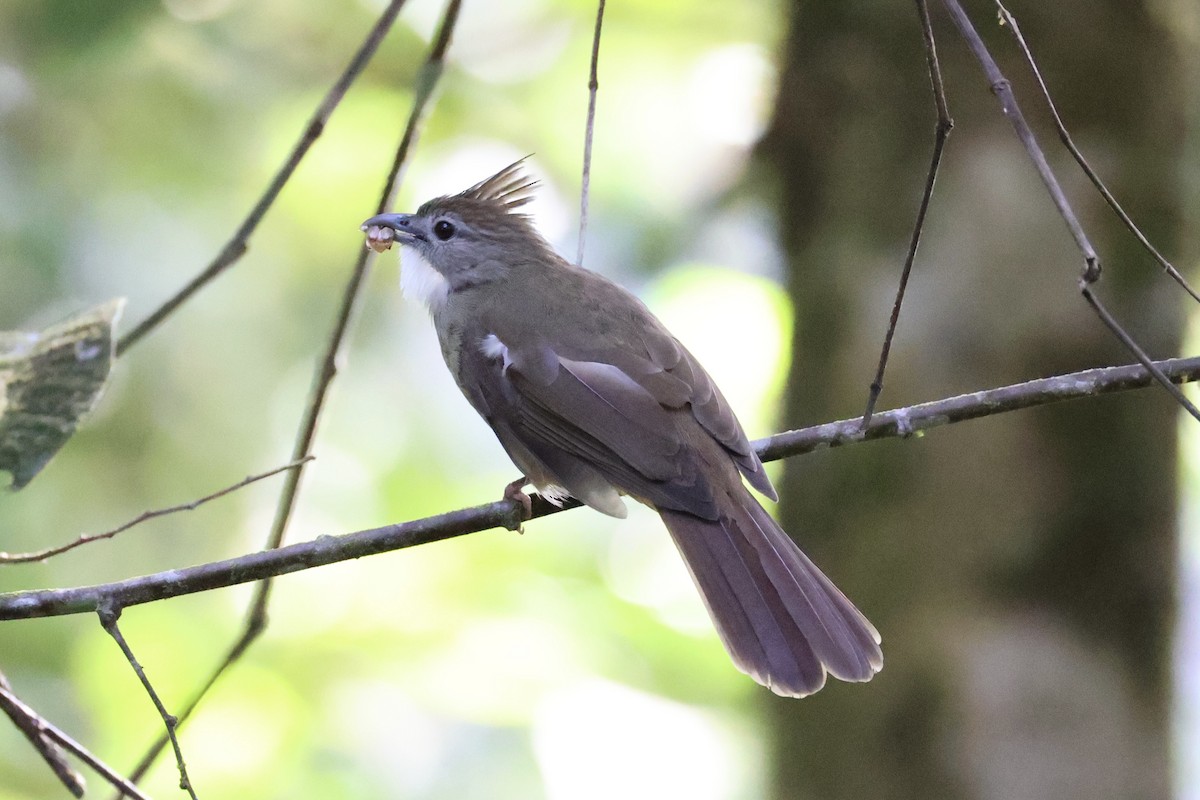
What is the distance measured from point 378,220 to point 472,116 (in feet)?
5.83

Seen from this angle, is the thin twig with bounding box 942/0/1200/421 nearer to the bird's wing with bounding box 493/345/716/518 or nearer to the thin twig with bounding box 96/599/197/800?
the bird's wing with bounding box 493/345/716/518

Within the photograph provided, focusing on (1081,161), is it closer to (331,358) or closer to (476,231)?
(331,358)

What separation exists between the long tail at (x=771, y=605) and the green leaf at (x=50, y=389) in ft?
4.69

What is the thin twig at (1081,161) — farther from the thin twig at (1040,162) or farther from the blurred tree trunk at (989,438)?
the blurred tree trunk at (989,438)

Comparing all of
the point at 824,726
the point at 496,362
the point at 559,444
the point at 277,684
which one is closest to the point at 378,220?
the point at 496,362

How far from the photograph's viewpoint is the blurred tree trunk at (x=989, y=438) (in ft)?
11.7

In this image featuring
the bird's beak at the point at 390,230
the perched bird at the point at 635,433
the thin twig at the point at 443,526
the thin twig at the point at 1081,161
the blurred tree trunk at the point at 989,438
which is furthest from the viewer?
the bird's beak at the point at 390,230

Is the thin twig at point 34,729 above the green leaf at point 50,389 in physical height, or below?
below

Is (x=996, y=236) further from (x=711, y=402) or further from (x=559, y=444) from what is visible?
(x=559, y=444)

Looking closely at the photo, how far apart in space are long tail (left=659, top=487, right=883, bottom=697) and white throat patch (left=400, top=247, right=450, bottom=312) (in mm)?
1390

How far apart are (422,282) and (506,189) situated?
496mm

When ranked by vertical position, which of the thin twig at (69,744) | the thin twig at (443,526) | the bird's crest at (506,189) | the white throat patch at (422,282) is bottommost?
the thin twig at (69,744)

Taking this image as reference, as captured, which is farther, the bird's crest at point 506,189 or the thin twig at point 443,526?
the bird's crest at point 506,189

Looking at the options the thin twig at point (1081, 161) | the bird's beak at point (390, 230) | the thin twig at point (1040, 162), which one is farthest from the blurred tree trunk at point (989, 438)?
the thin twig at point (1040, 162)
